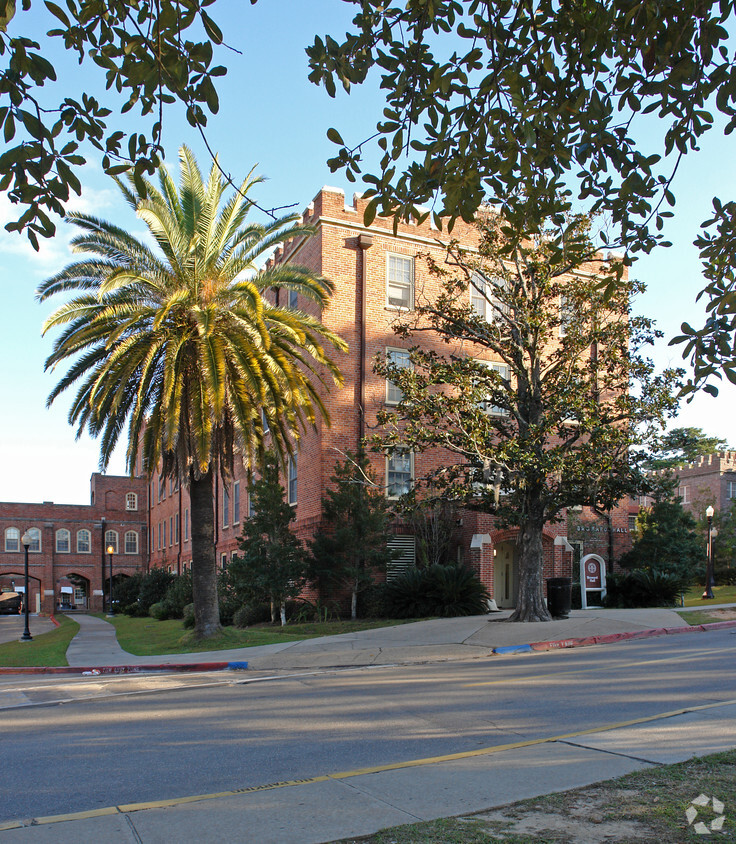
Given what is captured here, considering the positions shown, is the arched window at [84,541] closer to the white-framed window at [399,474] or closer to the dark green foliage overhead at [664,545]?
the white-framed window at [399,474]

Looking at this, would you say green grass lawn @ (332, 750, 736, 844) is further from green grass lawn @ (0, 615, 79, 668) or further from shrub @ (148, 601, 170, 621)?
shrub @ (148, 601, 170, 621)

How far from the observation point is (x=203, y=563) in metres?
19.6

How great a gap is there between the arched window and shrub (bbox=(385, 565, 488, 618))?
1919 inches

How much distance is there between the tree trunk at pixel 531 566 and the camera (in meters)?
19.7

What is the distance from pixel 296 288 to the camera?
2092cm

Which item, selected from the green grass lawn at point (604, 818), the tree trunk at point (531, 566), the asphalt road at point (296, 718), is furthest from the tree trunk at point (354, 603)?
the green grass lawn at point (604, 818)

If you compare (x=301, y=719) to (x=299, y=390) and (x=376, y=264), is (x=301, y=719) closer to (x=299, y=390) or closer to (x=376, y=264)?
(x=299, y=390)

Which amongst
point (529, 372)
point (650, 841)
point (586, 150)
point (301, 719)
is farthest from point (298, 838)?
point (529, 372)

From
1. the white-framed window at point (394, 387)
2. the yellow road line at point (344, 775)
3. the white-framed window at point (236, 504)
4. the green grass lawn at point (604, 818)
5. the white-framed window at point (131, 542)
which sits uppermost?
the white-framed window at point (394, 387)

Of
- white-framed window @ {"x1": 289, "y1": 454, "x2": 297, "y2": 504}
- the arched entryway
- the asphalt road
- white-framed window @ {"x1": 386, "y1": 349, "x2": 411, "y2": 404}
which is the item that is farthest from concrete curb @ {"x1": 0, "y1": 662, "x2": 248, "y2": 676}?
the arched entryway

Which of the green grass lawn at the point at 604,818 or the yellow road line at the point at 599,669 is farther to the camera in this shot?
the yellow road line at the point at 599,669

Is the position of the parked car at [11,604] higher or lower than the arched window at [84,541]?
lower

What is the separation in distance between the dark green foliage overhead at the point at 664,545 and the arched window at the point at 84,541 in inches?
1905

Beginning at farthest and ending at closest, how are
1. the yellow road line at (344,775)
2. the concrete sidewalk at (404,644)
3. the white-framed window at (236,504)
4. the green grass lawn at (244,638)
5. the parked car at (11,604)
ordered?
1. the parked car at (11,604)
2. the white-framed window at (236,504)
3. the green grass lawn at (244,638)
4. the concrete sidewalk at (404,644)
5. the yellow road line at (344,775)
